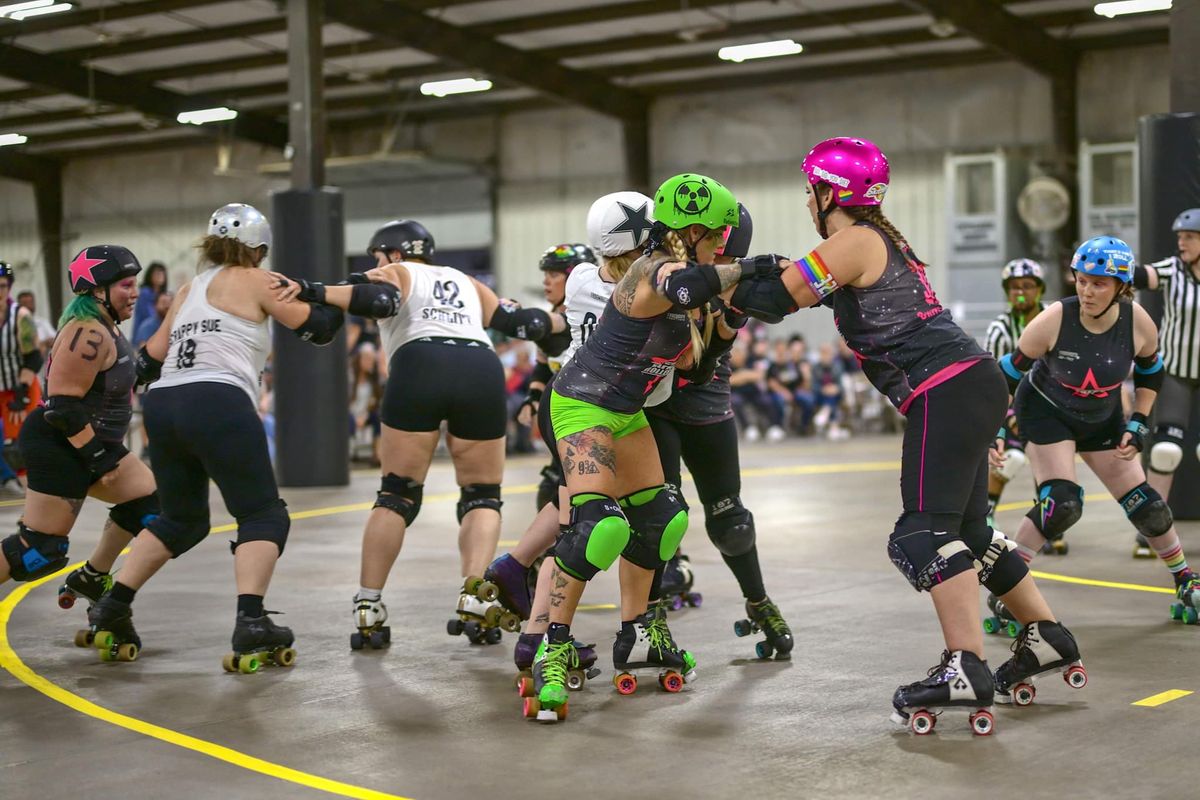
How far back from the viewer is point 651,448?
4.45 metres

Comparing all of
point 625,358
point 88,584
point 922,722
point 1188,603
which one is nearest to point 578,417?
point 625,358

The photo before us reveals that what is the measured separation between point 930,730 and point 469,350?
8.12ft

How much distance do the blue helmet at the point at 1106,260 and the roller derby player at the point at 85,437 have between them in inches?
144

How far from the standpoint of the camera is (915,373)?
400cm

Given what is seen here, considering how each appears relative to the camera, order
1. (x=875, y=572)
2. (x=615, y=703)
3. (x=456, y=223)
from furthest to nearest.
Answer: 1. (x=456, y=223)
2. (x=875, y=572)
3. (x=615, y=703)

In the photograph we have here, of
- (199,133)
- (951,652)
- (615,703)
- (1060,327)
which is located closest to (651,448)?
(615,703)

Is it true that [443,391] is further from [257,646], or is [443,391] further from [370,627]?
[257,646]

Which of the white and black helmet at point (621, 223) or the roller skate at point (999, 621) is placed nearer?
the white and black helmet at point (621, 223)

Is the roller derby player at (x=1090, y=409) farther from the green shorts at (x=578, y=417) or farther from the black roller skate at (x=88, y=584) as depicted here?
the black roller skate at (x=88, y=584)

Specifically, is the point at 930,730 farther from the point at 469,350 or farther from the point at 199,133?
the point at 199,133

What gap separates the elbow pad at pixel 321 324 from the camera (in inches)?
196

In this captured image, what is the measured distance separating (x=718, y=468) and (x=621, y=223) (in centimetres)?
96

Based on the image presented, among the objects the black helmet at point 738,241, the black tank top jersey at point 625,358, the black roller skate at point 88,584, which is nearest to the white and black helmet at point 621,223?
the black helmet at point 738,241

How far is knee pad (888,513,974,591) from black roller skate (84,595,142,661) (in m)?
2.84
